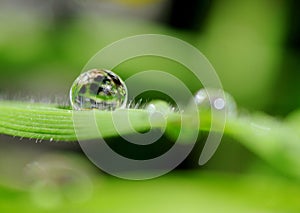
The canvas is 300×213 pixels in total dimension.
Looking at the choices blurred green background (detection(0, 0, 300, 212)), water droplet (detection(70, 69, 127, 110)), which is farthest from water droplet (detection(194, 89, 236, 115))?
blurred green background (detection(0, 0, 300, 212))

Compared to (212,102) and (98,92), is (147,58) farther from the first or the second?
(98,92)

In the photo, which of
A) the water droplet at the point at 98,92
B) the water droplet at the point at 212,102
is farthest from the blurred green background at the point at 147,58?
the water droplet at the point at 98,92

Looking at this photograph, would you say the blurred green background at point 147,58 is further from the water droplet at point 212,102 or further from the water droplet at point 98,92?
the water droplet at point 98,92

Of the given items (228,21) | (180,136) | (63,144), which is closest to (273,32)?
(228,21)

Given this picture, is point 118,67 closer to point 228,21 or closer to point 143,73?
point 143,73

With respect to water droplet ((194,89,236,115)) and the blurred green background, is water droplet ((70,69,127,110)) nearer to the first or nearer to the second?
water droplet ((194,89,236,115))

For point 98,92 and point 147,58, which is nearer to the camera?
point 98,92

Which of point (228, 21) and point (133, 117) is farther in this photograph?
point (228, 21)

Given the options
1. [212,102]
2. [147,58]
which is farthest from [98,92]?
[147,58]

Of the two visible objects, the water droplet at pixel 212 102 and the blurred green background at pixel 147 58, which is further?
the blurred green background at pixel 147 58
